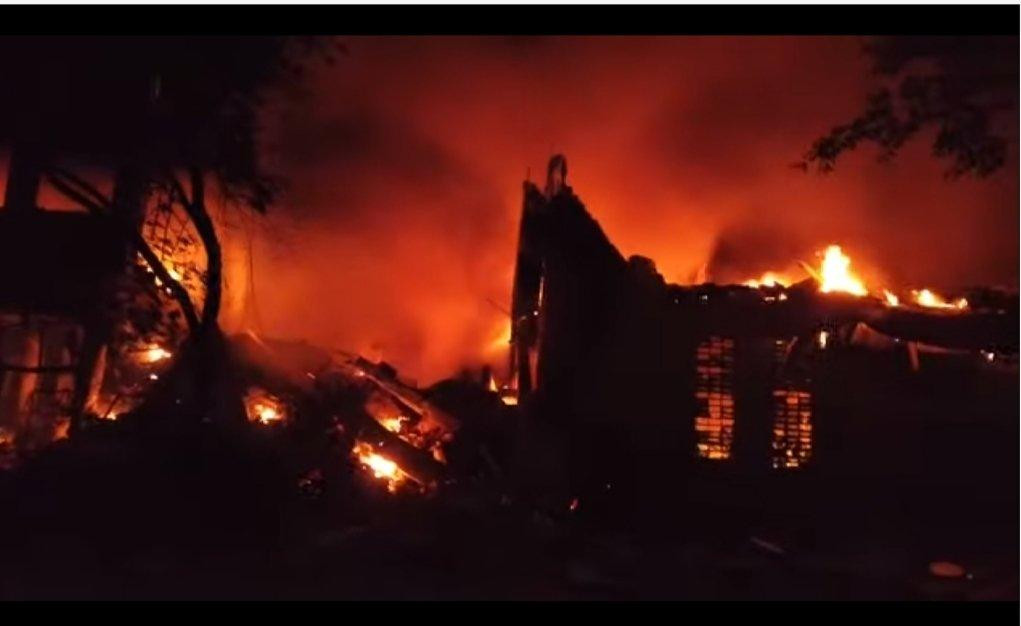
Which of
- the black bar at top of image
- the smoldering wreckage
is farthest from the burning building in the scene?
the black bar at top of image

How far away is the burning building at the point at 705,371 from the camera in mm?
12250

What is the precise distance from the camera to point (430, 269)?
26.6 m

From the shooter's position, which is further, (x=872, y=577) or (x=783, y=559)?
(x=783, y=559)

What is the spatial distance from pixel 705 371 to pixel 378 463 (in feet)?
16.4

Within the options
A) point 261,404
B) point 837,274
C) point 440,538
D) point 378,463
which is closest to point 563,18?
point 440,538

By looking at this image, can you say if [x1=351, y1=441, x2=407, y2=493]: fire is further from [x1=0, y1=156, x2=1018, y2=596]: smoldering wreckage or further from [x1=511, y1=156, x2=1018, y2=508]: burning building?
[x1=511, y1=156, x2=1018, y2=508]: burning building

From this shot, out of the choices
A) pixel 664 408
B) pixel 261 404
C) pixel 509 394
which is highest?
pixel 509 394

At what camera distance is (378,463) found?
1325 centimetres

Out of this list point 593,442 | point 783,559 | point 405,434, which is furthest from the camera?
point 405,434

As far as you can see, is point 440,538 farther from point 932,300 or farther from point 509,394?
point 932,300

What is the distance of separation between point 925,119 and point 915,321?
3.30 metres

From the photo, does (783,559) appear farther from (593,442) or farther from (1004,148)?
(1004,148)

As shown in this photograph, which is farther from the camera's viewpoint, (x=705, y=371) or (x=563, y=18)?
(x=705, y=371)

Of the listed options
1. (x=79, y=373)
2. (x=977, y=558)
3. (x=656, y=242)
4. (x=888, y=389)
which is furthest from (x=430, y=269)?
(x=977, y=558)
